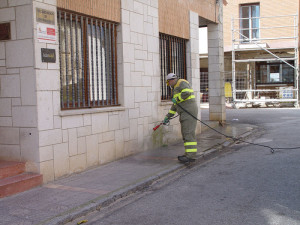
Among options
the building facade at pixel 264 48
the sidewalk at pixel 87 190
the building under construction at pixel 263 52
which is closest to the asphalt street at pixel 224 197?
the sidewalk at pixel 87 190

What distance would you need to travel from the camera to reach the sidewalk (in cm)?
480

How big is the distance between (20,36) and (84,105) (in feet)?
6.10

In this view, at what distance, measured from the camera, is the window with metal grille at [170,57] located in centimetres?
1048

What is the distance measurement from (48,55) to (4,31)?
85cm

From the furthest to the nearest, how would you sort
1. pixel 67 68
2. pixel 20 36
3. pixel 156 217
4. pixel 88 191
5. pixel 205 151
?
1. pixel 205 151
2. pixel 67 68
3. pixel 20 36
4. pixel 88 191
5. pixel 156 217

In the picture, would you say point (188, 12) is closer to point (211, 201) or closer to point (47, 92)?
point (47, 92)

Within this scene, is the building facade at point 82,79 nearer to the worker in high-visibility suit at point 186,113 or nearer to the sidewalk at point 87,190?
the sidewalk at point 87,190

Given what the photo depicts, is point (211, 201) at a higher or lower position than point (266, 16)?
lower

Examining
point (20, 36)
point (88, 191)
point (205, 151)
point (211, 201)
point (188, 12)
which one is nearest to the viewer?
point (211, 201)

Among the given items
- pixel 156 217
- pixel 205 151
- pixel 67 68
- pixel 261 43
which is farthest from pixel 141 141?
pixel 261 43

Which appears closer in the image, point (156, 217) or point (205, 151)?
point (156, 217)

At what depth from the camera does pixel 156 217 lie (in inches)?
186

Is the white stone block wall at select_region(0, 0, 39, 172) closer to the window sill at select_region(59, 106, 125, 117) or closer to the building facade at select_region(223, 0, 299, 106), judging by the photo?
the window sill at select_region(59, 106, 125, 117)

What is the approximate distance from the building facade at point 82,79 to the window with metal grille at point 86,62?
2cm
